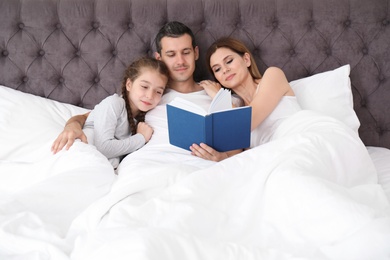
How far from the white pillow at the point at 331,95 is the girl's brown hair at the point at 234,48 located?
0.66 ft

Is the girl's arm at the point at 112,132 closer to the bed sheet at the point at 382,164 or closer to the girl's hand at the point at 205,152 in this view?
the girl's hand at the point at 205,152

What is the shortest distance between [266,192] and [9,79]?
1.41 metres

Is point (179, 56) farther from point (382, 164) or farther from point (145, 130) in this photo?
point (382, 164)

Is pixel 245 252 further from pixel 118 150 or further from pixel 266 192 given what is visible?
pixel 118 150

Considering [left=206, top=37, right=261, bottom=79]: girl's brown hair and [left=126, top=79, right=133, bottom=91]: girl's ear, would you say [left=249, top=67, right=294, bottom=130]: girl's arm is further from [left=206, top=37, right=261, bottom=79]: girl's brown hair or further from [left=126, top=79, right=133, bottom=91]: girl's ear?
[left=126, top=79, right=133, bottom=91]: girl's ear

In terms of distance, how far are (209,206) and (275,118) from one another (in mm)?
726

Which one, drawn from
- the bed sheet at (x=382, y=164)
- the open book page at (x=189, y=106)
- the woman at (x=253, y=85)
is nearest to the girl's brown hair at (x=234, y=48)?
the woman at (x=253, y=85)

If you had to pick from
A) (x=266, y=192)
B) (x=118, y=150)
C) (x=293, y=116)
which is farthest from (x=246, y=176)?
(x=118, y=150)

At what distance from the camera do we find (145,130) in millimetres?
1617

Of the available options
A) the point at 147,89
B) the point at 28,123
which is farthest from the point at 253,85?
the point at 28,123

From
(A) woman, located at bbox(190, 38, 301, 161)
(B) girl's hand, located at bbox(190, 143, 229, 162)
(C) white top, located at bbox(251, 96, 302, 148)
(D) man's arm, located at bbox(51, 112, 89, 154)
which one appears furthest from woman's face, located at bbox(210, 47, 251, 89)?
(D) man's arm, located at bbox(51, 112, 89, 154)

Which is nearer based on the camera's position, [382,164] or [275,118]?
[382,164]

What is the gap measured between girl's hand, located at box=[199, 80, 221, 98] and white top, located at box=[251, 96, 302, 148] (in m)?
0.25

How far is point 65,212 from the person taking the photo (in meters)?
1.13
